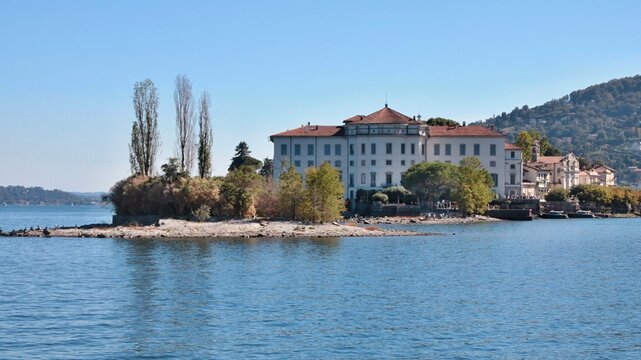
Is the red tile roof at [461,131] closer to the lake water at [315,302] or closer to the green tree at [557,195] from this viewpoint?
the green tree at [557,195]

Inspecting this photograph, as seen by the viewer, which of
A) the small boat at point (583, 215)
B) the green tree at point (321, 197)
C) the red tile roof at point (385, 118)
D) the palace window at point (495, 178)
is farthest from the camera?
the small boat at point (583, 215)

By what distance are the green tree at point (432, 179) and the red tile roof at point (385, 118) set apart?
6582 mm

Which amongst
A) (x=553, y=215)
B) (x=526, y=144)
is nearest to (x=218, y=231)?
(x=553, y=215)

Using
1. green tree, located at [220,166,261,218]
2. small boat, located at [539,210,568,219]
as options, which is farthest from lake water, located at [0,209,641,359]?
small boat, located at [539,210,568,219]

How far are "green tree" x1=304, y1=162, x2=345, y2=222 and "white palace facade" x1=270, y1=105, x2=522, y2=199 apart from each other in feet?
101

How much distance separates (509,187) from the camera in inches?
4279

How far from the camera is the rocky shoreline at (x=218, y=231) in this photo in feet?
204

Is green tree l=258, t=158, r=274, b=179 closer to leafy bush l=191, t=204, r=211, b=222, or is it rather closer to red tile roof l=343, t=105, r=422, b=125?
red tile roof l=343, t=105, r=422, b=125

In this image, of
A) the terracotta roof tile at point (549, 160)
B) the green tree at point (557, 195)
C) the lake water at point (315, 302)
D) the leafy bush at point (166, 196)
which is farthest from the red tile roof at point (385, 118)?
the lake water at point (315, 302)

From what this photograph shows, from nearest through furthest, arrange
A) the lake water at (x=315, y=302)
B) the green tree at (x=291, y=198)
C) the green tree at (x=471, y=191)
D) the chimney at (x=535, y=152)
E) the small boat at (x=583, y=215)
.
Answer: the lake water at (x=315, y=302), the green tree at (x=291, y=198), the green tree at (x=471, y=191), the small boat at (x=583, y=215), the chimney at (x=535, y=152)

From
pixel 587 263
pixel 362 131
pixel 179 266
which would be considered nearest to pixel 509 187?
pixel 362 131

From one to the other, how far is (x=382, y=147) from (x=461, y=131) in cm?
1097

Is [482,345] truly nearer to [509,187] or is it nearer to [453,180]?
[453,180]

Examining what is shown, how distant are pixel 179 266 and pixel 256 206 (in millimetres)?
27924
